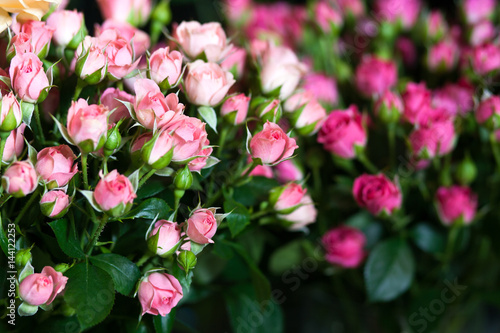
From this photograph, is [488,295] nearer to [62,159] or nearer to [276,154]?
[276,154]

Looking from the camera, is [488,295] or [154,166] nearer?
[154,166]

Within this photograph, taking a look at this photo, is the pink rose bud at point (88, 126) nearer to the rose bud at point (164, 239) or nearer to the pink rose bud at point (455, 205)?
the rose bud at point (164, 239)

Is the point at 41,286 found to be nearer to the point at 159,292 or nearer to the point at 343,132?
the point at 159,292

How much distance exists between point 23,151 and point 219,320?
0.34 meters

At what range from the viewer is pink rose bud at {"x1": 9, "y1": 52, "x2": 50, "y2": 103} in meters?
0.32

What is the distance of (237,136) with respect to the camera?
1.50ft

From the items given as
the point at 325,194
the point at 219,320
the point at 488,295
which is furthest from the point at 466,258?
the point at 219,320

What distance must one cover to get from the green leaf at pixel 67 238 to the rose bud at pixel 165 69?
0.32 ft

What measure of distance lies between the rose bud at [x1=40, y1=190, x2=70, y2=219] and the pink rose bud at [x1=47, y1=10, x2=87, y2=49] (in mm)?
116

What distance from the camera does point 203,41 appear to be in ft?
1.32

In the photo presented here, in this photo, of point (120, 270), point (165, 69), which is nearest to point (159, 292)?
point (120, 270)

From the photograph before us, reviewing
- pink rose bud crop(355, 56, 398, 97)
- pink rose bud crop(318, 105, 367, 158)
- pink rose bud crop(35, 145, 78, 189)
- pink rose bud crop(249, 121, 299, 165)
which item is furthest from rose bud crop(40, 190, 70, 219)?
pink rose bud crop(355, 56, 398, 97)

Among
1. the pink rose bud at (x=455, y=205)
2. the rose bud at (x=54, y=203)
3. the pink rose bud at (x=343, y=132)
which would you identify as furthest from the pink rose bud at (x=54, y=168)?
the pink rose bud at (x=455, y=205)

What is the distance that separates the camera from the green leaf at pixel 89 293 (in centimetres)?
32
